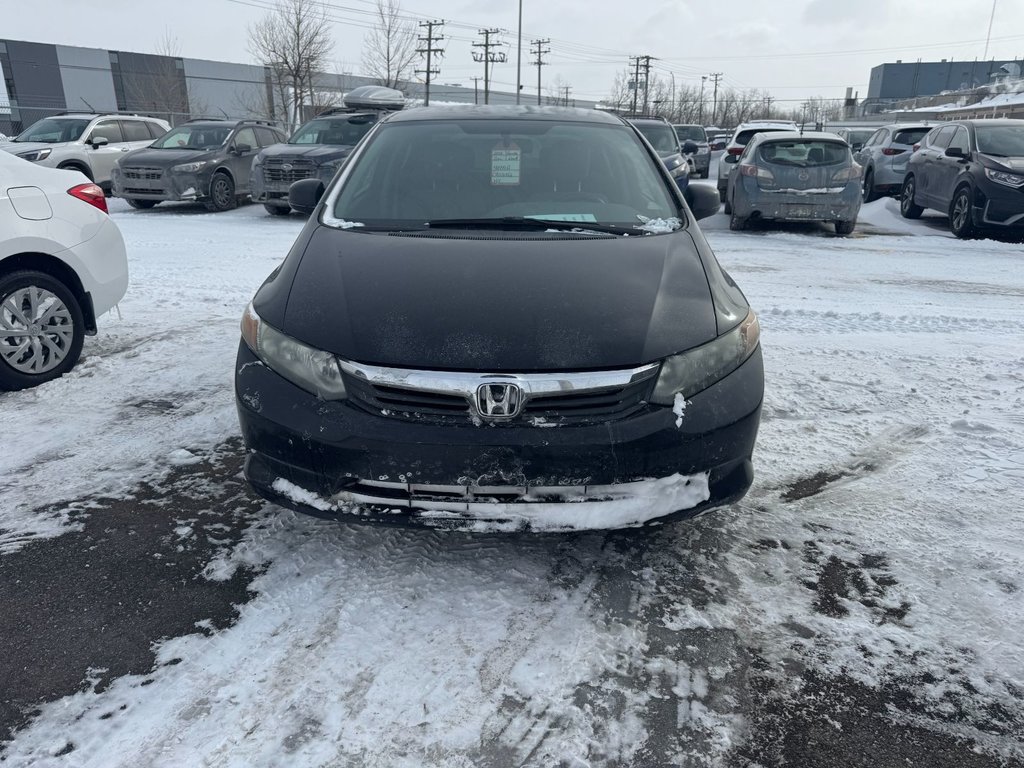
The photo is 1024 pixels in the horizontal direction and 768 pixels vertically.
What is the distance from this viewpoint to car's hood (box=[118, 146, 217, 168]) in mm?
13086

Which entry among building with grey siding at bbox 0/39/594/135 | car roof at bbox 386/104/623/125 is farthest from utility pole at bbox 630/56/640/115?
car roof at bbox 386/104/623/125

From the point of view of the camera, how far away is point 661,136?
50.0ft

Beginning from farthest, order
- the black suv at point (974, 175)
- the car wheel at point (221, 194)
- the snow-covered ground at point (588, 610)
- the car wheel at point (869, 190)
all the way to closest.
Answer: the car wheel at point (869, 190) → the car wheel at point (221, 194) → the black suv at point (974, 175) → the snow-covered ground at point (588, 610)

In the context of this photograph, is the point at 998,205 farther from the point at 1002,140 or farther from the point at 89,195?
the point at 89,195

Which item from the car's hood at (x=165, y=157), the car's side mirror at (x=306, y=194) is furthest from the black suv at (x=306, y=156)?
the car's side mirror at (x=306, y=194)

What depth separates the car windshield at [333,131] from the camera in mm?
13258

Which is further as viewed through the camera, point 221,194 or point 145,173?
point 221,194

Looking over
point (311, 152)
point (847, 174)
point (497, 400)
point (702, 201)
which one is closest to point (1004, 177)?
point (847, 174)

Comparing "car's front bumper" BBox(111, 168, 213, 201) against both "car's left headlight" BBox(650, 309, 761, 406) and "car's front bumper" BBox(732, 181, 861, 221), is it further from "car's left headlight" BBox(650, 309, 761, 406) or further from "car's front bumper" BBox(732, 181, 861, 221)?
"car's left headlight" BBox(650, 309, 761, 406)

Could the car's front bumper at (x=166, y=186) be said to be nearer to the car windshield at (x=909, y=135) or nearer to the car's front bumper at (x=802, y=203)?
the car's front bumper at (x=802, y=203)

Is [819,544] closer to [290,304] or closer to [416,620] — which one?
[416,620]

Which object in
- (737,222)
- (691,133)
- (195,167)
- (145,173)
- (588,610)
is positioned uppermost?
(691,133)

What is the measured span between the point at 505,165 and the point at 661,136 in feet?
41.0

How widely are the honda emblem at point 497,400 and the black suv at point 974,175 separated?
35.3 ft
